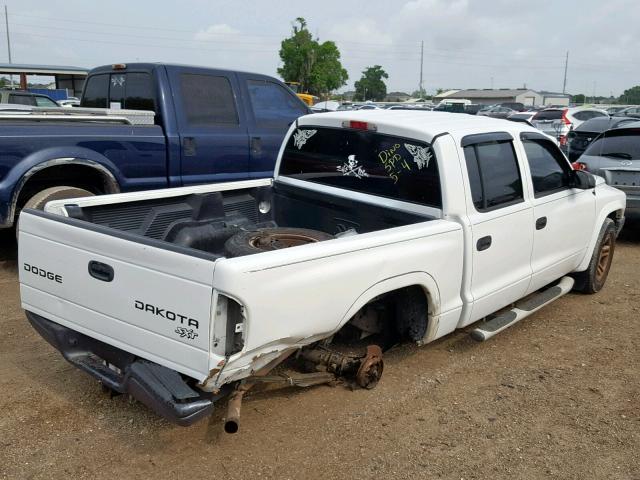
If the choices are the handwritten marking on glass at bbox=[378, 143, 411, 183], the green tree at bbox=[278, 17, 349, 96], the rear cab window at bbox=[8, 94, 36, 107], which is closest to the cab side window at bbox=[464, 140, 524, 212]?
the handwritten marking on glass at bbox=[378, 143, 411, 183]

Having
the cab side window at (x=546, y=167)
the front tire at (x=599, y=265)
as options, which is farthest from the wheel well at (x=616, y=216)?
the cab side window at (x=546, y=167)

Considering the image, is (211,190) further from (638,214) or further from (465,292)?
(638,214)

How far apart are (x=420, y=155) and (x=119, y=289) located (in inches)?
80.1

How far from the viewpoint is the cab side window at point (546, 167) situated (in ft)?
15.1

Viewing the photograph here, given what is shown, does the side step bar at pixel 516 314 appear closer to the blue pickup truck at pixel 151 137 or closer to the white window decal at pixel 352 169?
the white window decal at pixel 352 169

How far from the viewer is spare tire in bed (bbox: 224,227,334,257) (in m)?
3.64

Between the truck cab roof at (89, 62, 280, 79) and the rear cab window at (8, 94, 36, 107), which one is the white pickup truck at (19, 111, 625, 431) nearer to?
the truck cab roof at (89, 62, 280, 79)

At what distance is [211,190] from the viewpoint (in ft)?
14.7

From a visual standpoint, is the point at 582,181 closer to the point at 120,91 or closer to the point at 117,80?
the point at 120,91

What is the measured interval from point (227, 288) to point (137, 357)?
2.60 ft

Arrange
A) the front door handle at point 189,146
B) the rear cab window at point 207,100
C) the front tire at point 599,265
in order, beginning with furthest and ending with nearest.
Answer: the rear cab window at point 207,100
the front door handle at point 189,146
the front tire at point 599,265

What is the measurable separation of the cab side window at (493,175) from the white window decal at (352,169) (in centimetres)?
73

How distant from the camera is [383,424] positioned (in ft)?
11.3

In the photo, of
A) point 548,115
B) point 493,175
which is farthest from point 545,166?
point 548,115
